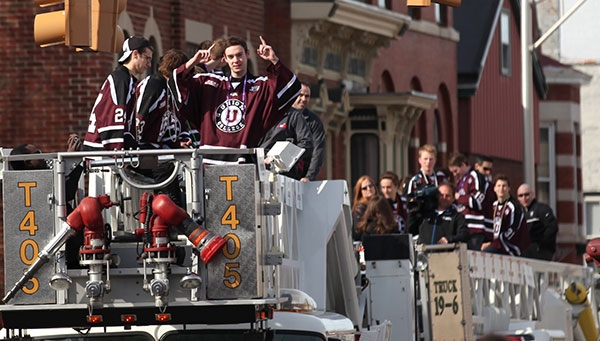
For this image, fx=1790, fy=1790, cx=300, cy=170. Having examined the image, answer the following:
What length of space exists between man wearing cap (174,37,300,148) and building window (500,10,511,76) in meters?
33.3

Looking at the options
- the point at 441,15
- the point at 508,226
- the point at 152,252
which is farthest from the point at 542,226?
the point at 441,15

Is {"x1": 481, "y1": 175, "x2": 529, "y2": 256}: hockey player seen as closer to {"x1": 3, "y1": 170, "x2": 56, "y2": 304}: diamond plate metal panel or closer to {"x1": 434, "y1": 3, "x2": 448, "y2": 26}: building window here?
{"x1": 3, "y1": 170, "x2": 56, "y2": 304}: diamond plate metal panel

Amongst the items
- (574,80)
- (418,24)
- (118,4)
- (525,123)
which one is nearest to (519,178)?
(574,80)

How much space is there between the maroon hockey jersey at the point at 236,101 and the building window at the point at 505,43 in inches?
1311

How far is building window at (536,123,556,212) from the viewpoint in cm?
4892

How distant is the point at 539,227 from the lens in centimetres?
2191

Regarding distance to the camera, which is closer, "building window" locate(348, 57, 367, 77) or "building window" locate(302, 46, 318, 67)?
"building window" locate(302, 46, 318, 67)

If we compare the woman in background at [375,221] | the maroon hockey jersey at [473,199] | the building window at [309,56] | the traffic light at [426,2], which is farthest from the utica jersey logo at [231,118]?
the building window at [309,56]

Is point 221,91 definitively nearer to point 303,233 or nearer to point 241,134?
point 241,134

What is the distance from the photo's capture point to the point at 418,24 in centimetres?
3600

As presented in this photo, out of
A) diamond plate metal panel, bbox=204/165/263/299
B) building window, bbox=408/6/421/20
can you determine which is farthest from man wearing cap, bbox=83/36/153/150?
building window, bbox=408/6/421/20

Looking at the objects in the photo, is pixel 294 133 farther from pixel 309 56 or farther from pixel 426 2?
pixel 309 56

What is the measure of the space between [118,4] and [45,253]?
3210mm

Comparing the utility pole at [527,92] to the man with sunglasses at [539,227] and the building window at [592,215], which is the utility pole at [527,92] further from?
the building window at [592,215]
